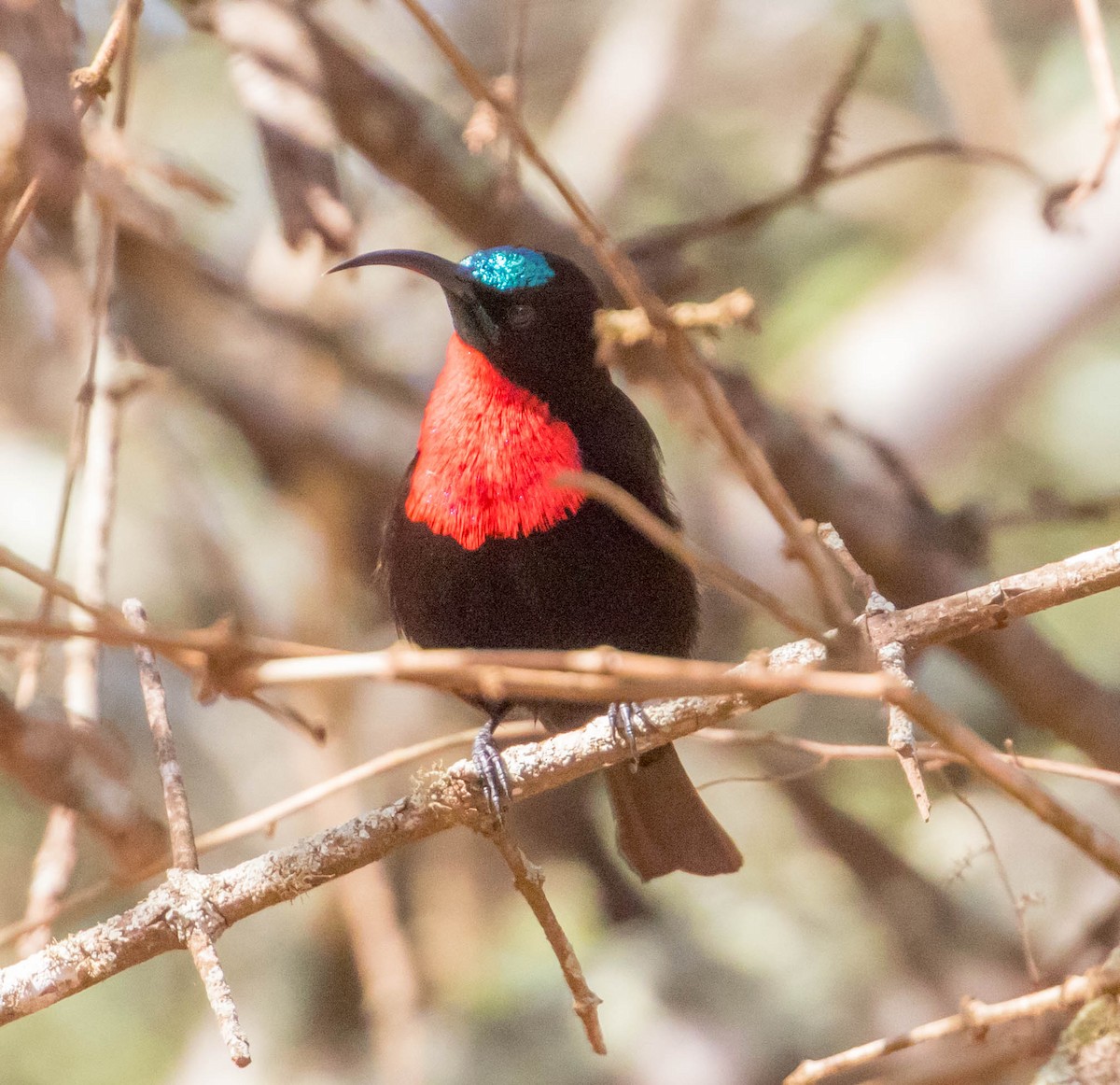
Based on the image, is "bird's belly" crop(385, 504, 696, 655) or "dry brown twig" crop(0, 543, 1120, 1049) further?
"bird's belly" crop(385, 504, 696, 655)

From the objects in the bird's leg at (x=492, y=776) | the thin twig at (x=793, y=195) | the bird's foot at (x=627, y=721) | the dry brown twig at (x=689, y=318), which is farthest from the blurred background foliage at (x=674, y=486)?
the dry brown twig at (x=689, y=318)

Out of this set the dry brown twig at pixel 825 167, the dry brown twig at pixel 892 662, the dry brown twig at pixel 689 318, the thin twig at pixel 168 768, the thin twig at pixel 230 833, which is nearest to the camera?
the dry brown twig at pixel 689 318

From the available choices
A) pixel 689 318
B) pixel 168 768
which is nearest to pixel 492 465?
pixel 168 768

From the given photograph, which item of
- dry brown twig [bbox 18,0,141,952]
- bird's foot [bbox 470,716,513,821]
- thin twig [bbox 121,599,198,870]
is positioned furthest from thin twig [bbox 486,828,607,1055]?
dry brown twig [bbox 18,0,141,952]

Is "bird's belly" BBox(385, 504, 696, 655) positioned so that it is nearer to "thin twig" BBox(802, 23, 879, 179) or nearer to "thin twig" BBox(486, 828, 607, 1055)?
"thin twig" BBox(486, 828, 607, 1055)

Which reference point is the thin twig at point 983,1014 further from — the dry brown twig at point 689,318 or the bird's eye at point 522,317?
the bird's eye at point 522,317

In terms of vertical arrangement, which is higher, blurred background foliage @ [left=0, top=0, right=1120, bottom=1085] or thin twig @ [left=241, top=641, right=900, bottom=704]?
blurred background foliage @ [left=0, top=0, right=1120, bottom=1085]

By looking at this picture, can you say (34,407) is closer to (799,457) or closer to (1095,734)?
(799,457)
